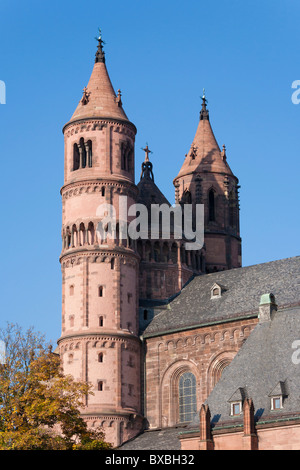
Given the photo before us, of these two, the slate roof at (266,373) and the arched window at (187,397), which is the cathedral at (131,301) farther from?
the slate roof at (266,373)

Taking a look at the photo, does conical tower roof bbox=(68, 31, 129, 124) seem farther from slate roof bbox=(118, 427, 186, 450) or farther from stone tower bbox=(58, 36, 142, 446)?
slate roof bbox=(118, 427, 186, 450)

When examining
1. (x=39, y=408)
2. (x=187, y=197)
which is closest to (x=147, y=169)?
(x=187, y=197)

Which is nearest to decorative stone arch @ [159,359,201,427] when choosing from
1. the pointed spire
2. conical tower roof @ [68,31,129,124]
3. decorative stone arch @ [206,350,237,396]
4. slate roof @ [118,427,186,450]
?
slate roof @ [118,427,186,450]

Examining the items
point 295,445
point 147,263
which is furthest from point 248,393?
point 147,263

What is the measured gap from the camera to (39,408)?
300 ft

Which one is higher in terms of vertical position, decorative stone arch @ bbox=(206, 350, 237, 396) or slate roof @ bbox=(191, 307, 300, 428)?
decorative stone arch @ bbox=(206, 350, 237, 396)

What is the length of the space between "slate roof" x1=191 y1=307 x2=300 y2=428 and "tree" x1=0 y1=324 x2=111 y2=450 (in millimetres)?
10319

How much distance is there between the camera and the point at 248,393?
281 ft

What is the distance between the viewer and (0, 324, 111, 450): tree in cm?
8944

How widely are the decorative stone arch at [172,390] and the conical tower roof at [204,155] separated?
1025 inches

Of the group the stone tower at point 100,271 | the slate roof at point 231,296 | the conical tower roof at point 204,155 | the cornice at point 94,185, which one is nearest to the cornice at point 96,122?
the stone tower at point 100,271

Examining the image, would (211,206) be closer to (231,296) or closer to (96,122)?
(96,122)

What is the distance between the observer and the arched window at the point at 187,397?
102750 millimetres

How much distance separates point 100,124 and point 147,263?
518 inches
